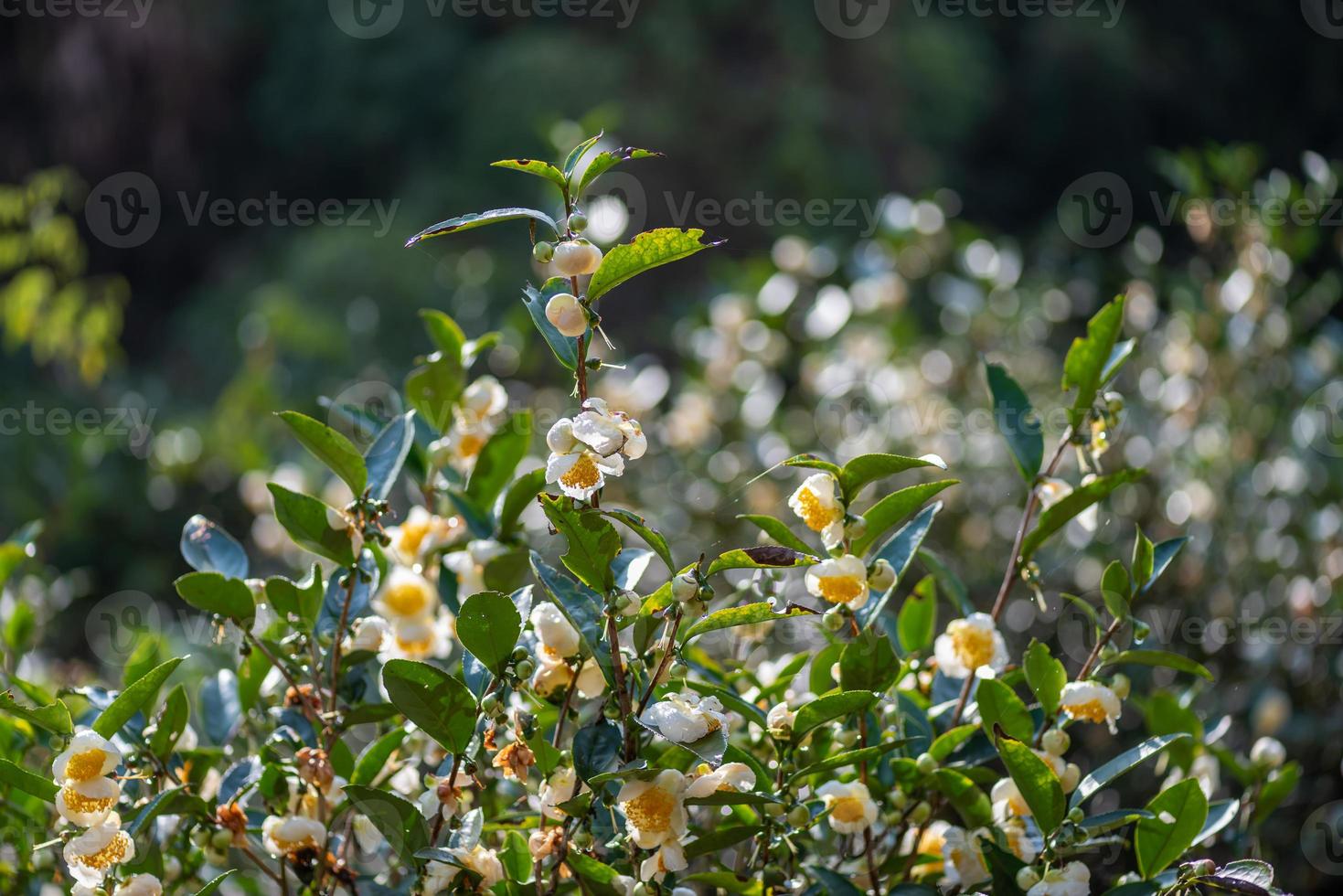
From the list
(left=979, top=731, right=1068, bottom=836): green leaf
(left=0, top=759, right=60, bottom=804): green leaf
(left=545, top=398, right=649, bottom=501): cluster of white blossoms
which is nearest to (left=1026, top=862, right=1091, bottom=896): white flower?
(left=979, top=731, right=1068, bottom=836): green leaf

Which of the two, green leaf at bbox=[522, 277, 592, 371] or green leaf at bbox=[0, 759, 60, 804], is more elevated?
green leaf at bbox=[522, 277, 592, 371]

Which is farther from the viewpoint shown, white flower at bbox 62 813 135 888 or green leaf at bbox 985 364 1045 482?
green leaf at bbox 985 364 1045 482

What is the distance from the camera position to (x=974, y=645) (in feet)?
2.58

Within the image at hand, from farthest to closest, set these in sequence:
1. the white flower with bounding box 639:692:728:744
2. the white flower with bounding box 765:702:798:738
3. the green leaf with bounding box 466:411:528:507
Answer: the green leaf with bounding box 466:411:528:507
the white flower with bounding box 765:702:798:738
the white flower with bounding box 639:692:728:744

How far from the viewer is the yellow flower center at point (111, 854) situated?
26.2 inches

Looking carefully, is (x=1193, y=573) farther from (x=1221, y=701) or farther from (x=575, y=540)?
(x=575, y=540)

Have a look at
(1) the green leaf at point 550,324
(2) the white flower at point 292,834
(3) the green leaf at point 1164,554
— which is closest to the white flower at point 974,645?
(3) the green leaf at point 1164,554

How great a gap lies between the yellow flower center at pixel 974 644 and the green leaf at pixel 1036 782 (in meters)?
0.10

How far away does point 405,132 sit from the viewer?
608 centimetres

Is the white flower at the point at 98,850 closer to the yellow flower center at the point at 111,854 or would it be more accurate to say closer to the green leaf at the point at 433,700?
the yellow flower center at the point at 111,854

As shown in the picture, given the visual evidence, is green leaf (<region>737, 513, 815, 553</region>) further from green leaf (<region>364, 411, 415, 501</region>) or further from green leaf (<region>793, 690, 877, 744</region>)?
green leaf (<region>364, 411, 415, 501</region>)

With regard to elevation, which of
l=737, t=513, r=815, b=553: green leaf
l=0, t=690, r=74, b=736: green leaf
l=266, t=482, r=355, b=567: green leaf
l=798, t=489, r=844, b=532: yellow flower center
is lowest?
l=0, t=690, r=74, b=736: green leaf

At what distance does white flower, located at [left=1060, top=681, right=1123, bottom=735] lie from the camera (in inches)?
28.8

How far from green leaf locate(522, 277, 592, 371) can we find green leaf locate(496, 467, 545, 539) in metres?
0.15
